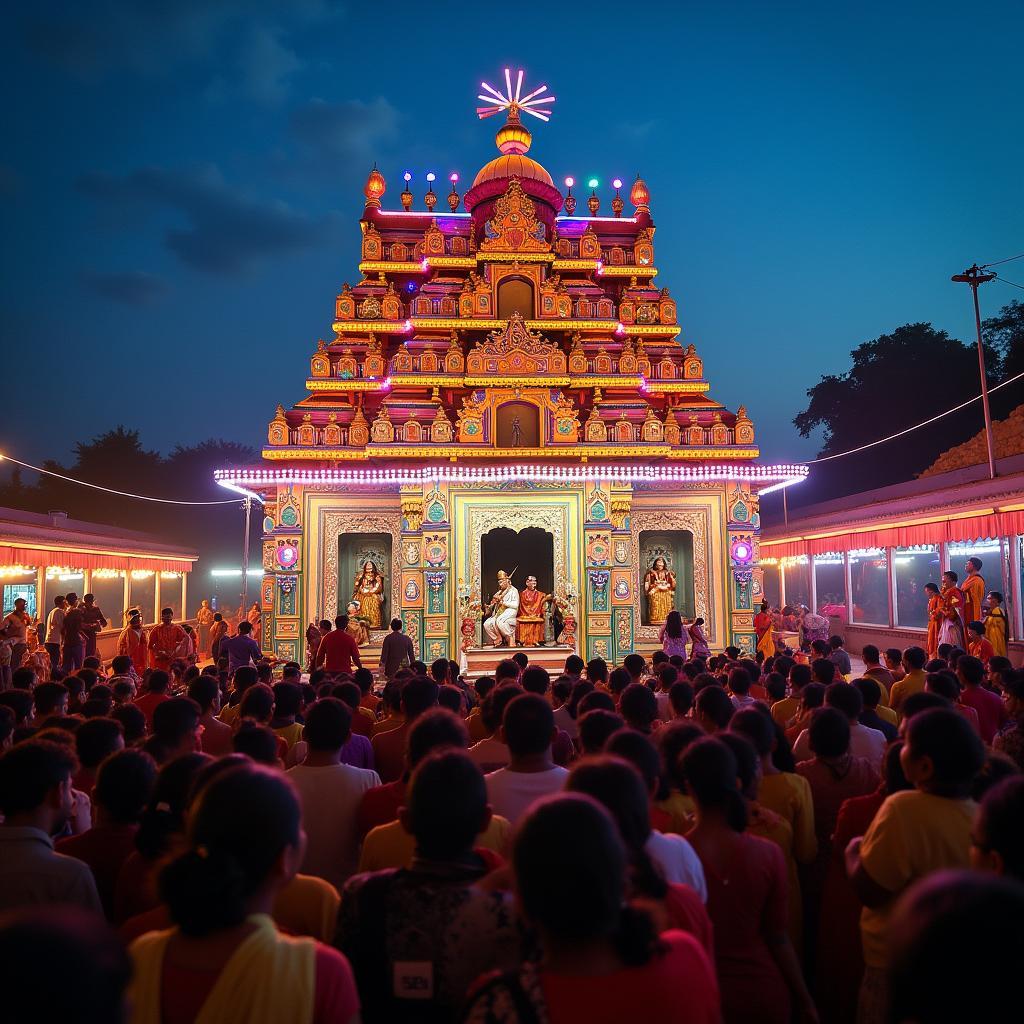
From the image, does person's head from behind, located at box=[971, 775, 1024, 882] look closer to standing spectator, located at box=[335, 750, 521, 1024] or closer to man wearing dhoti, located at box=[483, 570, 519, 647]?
standing spectator, located at box=[335, 750, 521, 1024]

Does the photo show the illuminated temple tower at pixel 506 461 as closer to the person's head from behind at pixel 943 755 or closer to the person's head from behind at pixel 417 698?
the person's head from behind at pixel 417 698

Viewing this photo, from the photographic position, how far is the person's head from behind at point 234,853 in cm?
184

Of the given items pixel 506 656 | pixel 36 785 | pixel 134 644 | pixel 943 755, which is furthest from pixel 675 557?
pixel 36 785

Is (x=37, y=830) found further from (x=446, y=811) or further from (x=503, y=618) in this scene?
(x=503, y=618)

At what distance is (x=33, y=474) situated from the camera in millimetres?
54438

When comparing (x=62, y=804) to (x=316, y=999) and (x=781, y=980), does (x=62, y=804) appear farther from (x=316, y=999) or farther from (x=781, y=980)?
(x=781, y=980)

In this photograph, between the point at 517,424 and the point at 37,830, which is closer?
the point at 37,830

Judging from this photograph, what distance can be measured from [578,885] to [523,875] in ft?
0.43

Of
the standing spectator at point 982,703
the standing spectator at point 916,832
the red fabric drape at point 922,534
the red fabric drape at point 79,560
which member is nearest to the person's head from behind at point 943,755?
the standing spectator at point 916,832

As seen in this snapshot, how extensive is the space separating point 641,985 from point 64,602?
1720 cm

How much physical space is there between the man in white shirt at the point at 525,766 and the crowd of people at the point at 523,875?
0.04 ft

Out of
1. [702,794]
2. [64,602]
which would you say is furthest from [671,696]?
[64,602]

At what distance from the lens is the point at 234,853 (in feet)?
6.45

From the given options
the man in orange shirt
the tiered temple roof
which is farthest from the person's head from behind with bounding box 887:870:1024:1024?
the tiered temple roof
